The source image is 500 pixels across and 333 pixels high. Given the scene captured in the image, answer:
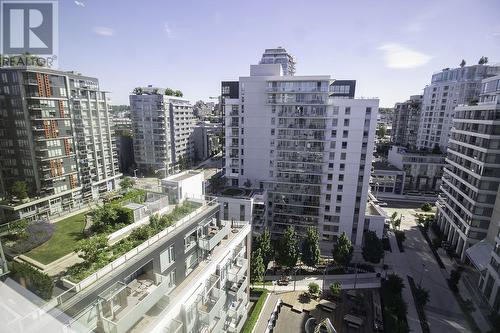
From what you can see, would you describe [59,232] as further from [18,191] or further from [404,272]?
[404,272]

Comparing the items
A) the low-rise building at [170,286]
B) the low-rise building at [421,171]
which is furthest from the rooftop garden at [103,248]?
the low-rise building at [421,171]

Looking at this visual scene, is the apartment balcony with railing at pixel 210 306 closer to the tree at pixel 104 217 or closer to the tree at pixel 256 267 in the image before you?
the tree at pixel 104 217

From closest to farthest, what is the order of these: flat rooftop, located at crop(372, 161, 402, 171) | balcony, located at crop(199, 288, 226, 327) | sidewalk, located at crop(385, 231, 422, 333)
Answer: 1. balcony, located at crop(199, 288, 226, 327)
2. sidewalk, located at crop(385, 231, 422, 333)
3. flat rooftop, located at crop(372, 161, 402, 171)

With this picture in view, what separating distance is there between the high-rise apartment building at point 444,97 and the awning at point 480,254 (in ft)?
139

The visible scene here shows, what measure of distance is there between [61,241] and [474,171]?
4622 cm

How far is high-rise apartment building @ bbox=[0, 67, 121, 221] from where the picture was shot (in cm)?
3041

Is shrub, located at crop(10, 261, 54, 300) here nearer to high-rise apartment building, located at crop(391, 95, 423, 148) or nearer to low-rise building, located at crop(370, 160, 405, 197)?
low-rise building, located at crop(370, 160, 405, 197)

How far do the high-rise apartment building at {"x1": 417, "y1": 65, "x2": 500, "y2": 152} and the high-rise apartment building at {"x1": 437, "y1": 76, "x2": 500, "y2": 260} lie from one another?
30364 millimetres

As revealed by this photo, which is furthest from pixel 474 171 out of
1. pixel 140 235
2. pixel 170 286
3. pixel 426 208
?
pixel 140 235

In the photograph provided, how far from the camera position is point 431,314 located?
87.4ft

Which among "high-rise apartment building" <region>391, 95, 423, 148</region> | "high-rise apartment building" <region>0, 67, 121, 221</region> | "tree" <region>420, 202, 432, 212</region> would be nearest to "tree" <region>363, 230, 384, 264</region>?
"tree" <region>420, 202, 432, 212</region>

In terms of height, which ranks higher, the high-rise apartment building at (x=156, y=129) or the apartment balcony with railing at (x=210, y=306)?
the high-rise apartment building at (x=156, y=129)

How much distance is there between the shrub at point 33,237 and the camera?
9625 mm

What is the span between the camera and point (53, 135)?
117ft
